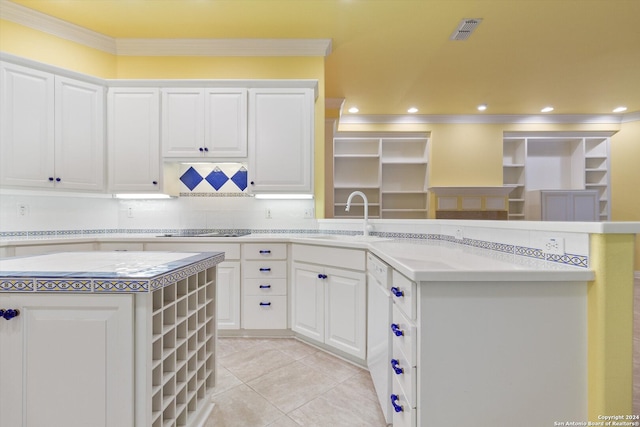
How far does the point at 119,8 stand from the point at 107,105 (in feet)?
2.81

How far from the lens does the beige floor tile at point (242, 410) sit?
58.1 inches

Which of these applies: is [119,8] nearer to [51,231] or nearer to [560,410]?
[51,231]

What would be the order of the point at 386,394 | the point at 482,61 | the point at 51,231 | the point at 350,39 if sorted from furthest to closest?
the point at 482,61
the point at 350,39
the point at 51,231
the point at 386,394

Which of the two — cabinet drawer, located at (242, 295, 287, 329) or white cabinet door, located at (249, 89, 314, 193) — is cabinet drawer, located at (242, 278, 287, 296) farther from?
white cabinet door, located at (249, 89, 314, 193)

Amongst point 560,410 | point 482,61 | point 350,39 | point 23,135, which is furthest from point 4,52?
point 482,61

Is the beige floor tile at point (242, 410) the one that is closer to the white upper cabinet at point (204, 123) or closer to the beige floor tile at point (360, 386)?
the beige floor tile at point (360, 386)

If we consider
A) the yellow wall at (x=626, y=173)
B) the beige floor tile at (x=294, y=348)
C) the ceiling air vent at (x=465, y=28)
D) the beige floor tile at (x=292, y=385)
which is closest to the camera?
the beige floor tile at (x=292, y=385)

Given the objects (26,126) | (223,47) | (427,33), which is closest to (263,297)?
(26,126)

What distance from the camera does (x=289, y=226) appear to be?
3086 millimetres

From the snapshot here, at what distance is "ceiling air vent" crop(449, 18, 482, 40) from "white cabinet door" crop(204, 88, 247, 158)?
2.18 meters

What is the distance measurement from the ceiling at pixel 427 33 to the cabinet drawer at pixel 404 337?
2.60m

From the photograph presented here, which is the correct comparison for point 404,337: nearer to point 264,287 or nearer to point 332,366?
point 332,366

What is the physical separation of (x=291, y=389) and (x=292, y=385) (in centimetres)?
4

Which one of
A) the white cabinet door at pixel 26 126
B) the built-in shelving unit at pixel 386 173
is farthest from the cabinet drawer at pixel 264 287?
the built-in shelving unit at pixel 386 173
